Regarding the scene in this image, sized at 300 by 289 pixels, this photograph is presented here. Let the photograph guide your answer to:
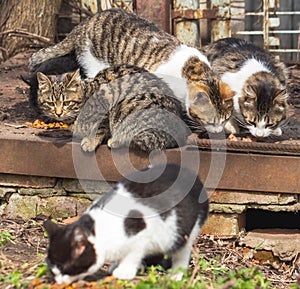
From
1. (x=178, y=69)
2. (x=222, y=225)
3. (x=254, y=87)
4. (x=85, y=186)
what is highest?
(x=178, y=69)

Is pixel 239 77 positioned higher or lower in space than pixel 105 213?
higher

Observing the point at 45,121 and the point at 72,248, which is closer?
the point at 72,248

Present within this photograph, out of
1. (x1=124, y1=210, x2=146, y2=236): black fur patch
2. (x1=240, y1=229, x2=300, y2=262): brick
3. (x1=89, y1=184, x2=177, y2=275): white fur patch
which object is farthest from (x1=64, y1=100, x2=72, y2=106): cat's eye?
(x1=124, y1=210, x2=146, y2=236): black fur patch

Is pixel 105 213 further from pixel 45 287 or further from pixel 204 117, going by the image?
pixel 204 117

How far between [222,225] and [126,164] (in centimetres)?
91

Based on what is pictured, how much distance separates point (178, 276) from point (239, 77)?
7.90ft

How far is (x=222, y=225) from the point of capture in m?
5.75

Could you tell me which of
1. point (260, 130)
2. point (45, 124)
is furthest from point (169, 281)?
point (45, 124)

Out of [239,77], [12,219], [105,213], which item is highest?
[239,77]

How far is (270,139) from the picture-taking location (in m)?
5.78

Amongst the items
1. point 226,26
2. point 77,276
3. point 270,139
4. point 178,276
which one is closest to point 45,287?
point 77,276

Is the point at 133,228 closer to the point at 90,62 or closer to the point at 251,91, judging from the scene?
the point at 251,91

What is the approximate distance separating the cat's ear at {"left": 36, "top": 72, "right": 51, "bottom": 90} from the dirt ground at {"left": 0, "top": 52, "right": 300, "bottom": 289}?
1.03 ft

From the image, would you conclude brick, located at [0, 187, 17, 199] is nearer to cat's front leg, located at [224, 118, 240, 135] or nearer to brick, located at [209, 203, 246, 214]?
brick, located at [209, 203, 246, 214]
